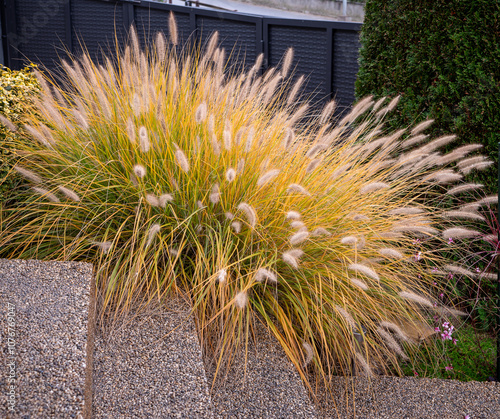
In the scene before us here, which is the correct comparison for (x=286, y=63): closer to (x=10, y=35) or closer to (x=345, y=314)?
(x=345, y=314)

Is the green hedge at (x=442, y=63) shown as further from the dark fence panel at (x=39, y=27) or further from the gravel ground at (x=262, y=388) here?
the dark fence panel at (x=39, y=27)

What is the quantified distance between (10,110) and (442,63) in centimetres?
273

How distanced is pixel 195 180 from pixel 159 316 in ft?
2.38

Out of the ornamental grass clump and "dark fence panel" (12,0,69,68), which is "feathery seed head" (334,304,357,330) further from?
"dark fence panel" (12,0,69,68)

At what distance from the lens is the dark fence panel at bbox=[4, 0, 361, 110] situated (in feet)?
19.3

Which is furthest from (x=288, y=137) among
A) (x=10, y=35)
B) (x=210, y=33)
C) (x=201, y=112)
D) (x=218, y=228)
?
(x=10, y=35)

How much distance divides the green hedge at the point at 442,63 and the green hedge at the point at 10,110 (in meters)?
2.42

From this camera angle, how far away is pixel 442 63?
3475mm

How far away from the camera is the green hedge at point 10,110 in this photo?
2.89 meters

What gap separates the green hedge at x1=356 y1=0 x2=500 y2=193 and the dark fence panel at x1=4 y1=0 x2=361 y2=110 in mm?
995

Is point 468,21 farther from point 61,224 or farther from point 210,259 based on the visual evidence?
point 61,224

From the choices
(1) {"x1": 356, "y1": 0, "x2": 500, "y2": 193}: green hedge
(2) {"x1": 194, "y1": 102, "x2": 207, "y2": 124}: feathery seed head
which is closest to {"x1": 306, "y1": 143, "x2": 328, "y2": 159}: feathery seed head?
(2) {"x1": 194, "y1": 102, "x2": 207, "y2": 124}: feathery seed head

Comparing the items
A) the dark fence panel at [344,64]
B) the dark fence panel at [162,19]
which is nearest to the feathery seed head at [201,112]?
the dark fence panel at [344,64]

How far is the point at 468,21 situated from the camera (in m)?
3.29
